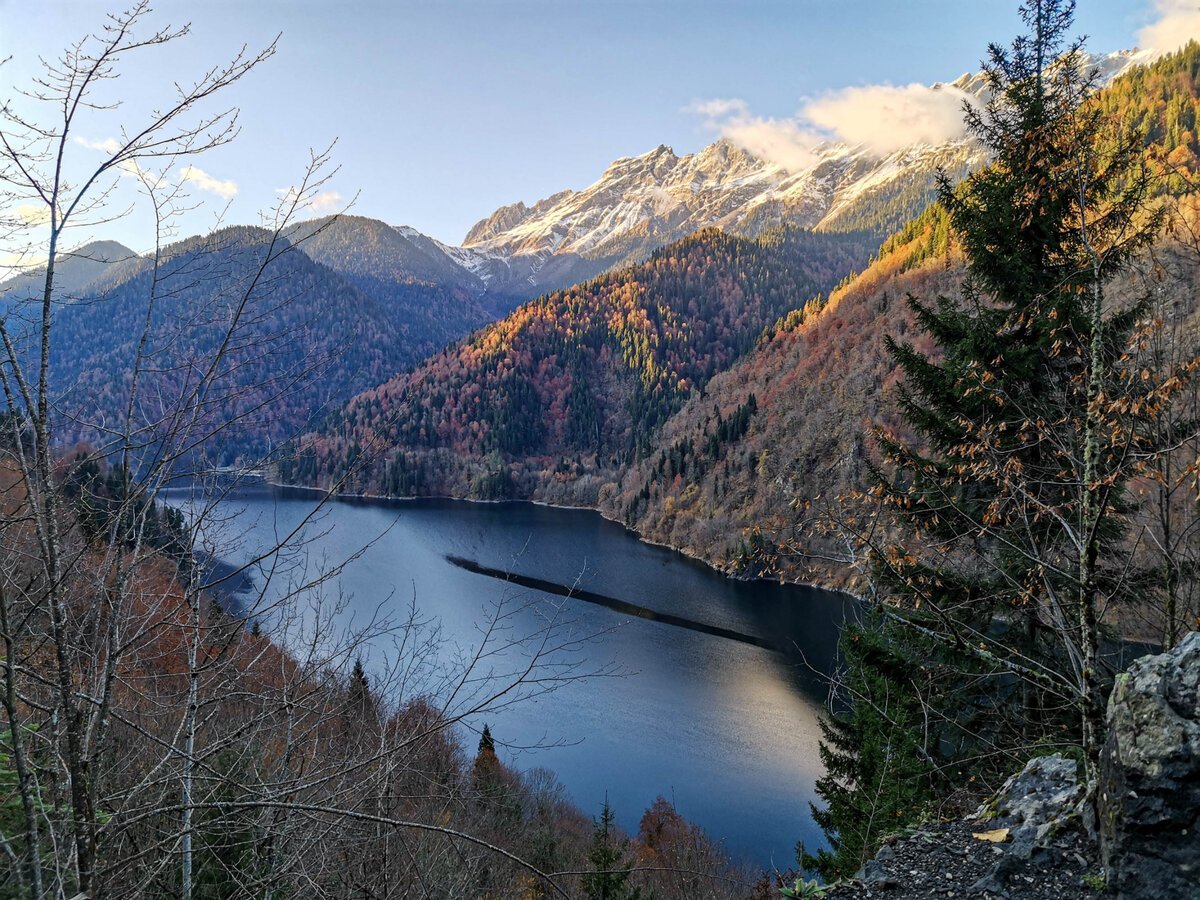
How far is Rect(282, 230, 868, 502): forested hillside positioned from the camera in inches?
4218

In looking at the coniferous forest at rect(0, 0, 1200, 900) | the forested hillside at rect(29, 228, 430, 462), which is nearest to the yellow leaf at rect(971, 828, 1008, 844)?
the coniferous forest at rect(0, 0, 1200, 900)

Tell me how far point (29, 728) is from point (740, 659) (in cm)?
3518

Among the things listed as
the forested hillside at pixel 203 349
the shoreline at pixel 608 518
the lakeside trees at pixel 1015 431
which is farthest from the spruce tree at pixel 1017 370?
the shoreline at pixel 608 518

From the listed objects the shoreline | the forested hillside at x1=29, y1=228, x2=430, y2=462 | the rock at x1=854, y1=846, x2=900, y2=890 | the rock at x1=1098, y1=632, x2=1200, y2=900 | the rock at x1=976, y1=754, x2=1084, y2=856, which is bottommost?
the shoreline

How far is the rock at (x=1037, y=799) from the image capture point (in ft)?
14.5

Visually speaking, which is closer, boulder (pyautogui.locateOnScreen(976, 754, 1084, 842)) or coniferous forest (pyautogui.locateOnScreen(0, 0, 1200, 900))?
coniferous forest (pyautogui.locateOnScreen(0, 0, 1200, 900))

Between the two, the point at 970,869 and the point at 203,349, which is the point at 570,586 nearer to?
the point at 970,869

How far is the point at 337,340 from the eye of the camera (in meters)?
3.86

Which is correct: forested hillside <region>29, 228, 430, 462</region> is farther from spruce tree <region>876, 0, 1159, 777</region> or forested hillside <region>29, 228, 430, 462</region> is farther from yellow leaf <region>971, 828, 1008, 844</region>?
yellow leaf <region>971, 828, 1008, 844</region>

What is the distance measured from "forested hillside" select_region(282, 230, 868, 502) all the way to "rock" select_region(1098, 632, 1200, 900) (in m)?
93.8

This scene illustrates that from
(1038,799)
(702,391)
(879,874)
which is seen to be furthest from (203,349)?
(702,391)

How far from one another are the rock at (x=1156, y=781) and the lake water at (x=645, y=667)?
15.1ft

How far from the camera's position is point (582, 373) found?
147m

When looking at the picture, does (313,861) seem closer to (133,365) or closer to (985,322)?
(133,365)
